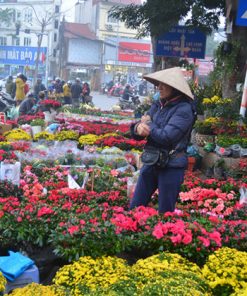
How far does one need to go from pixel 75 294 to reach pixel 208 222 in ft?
A: 6.15

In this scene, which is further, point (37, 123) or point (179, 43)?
point (179, 43)

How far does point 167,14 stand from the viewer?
16.0 m

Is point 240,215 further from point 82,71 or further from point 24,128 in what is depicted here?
point 82,71

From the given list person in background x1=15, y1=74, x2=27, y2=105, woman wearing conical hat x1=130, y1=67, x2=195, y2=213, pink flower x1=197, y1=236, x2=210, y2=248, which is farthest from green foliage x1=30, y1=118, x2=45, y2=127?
pink flower x1=197, y1=236, x2=210, y2=248

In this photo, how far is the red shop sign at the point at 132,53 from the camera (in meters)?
59.2

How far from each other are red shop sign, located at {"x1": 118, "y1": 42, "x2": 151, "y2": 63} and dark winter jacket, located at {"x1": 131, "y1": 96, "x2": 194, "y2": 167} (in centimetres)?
5426

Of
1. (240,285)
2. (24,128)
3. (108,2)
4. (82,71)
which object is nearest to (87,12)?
(108,2)

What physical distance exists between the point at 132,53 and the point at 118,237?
183 feet

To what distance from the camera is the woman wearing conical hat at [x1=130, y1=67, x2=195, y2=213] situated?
5160 mm

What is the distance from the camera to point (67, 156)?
32.1ft

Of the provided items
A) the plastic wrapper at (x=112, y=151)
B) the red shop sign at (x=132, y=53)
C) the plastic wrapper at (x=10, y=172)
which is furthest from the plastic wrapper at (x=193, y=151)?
the red shop sign at (x=132, y=53)

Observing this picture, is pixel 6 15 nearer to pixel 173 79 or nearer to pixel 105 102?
pixel 105 102

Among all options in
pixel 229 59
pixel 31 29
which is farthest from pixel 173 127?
pixel 31 29

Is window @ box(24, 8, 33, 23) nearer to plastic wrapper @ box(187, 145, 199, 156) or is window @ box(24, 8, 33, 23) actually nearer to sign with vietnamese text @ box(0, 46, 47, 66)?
sign with vietnamese text @ box(0, 46, 47, 66)
